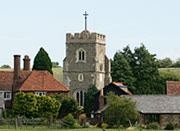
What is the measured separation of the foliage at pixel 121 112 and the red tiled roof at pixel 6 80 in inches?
753

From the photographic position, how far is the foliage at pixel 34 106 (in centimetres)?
6544

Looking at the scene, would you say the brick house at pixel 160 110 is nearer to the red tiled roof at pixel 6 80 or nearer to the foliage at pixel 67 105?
the foliage at pixel 67 105

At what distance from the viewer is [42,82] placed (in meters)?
73.4

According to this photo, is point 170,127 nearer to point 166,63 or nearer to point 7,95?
point 7,95

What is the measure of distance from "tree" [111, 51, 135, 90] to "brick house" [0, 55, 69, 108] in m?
20.1

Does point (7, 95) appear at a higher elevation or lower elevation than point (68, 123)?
higher

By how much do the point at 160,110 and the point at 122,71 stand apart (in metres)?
32.7

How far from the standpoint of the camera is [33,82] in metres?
72.9

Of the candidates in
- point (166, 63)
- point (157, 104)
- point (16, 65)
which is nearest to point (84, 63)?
point (16, 65)

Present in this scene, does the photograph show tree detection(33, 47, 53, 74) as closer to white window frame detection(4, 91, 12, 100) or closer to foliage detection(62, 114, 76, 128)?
white window frame detection(4, 91, 12, 100)

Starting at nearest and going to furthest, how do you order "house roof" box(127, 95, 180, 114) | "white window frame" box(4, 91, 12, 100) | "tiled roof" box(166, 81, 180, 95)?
"house roof" box(127, 95, 180, 114)
"white window frame" box(4, 91, 12, 100)
"tiled roof" box(166, 81, 180, 95)

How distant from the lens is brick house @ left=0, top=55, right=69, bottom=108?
72.4 meters

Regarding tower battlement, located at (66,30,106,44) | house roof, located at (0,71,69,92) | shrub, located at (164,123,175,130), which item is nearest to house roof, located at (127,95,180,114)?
shrub, located at (164,123,175,130)

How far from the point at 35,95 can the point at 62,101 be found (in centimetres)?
396
